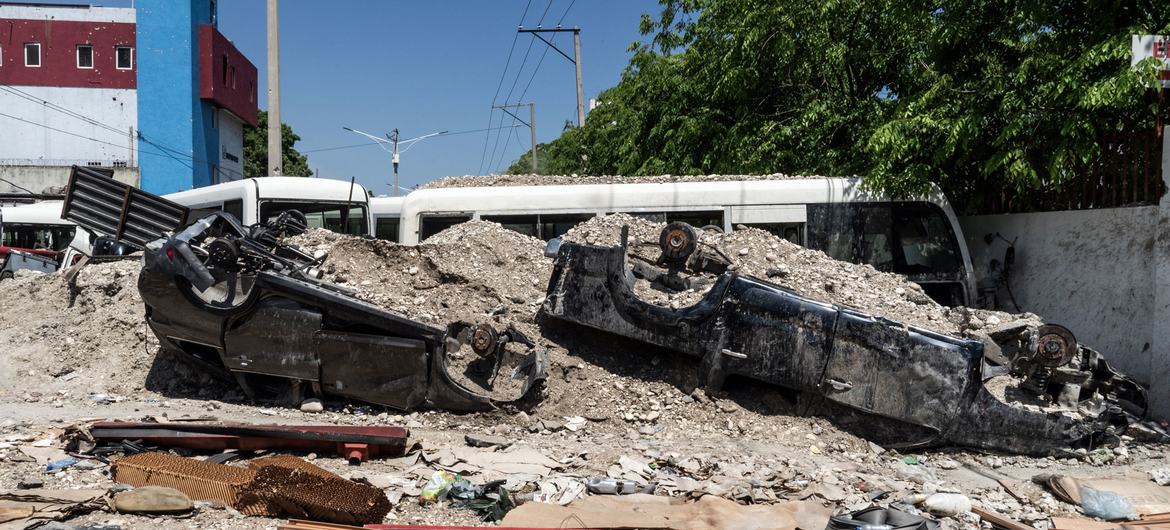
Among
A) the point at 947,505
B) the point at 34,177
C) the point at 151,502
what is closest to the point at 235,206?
the point at 151,502

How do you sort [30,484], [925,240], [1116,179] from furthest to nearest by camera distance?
[925,240], [1116,179], [30,484]

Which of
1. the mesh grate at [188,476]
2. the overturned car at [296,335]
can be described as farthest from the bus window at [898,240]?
the mesh grate at [188,476]

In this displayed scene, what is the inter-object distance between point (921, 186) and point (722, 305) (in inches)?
213

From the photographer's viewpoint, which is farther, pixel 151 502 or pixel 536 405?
Result: pixel 536 405

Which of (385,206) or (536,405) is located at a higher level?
(385,206)

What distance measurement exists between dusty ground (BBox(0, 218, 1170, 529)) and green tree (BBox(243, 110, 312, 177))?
133 feet

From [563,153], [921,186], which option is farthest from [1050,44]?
[563,153]

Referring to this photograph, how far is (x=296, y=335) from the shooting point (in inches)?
239

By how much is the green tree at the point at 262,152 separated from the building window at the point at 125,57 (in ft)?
45.3

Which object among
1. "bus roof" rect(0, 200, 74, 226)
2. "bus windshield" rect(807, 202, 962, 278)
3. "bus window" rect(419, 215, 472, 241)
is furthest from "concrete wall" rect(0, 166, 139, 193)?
"bus windshield" rect(807, 202, 962, 278)

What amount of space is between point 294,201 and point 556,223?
18.0ft

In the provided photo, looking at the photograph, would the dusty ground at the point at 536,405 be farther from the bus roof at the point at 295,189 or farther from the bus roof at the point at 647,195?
the bus roof at the point at 295,189

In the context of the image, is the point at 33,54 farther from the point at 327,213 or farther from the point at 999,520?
the point at 999,520

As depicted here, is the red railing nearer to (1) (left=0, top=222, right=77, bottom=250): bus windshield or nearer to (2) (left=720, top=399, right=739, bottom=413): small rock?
(2) (left=720, top=399, right=739, bottom=413): small rock
